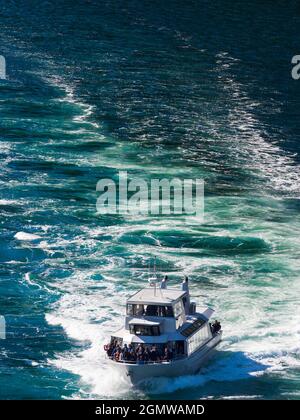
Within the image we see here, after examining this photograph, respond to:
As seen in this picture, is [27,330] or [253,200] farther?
[253,200]

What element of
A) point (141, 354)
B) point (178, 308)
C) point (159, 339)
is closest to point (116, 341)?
point (141, 354)

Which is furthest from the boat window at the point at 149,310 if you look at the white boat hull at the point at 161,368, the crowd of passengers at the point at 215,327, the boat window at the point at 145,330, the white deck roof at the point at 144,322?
the crowd of passengers at the point at 215,327

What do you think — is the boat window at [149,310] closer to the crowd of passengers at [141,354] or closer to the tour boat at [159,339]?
the tour boat at [159,339]

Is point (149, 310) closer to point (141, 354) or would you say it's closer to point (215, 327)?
point (141, 354)

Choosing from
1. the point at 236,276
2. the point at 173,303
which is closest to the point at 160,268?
the point at 236,276

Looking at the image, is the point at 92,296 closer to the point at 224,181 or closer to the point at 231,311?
the point at 231,311

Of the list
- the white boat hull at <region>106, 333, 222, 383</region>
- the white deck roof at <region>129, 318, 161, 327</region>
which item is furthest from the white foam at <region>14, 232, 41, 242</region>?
the white boat hull at <region>106, 333, 222, 383</region>
